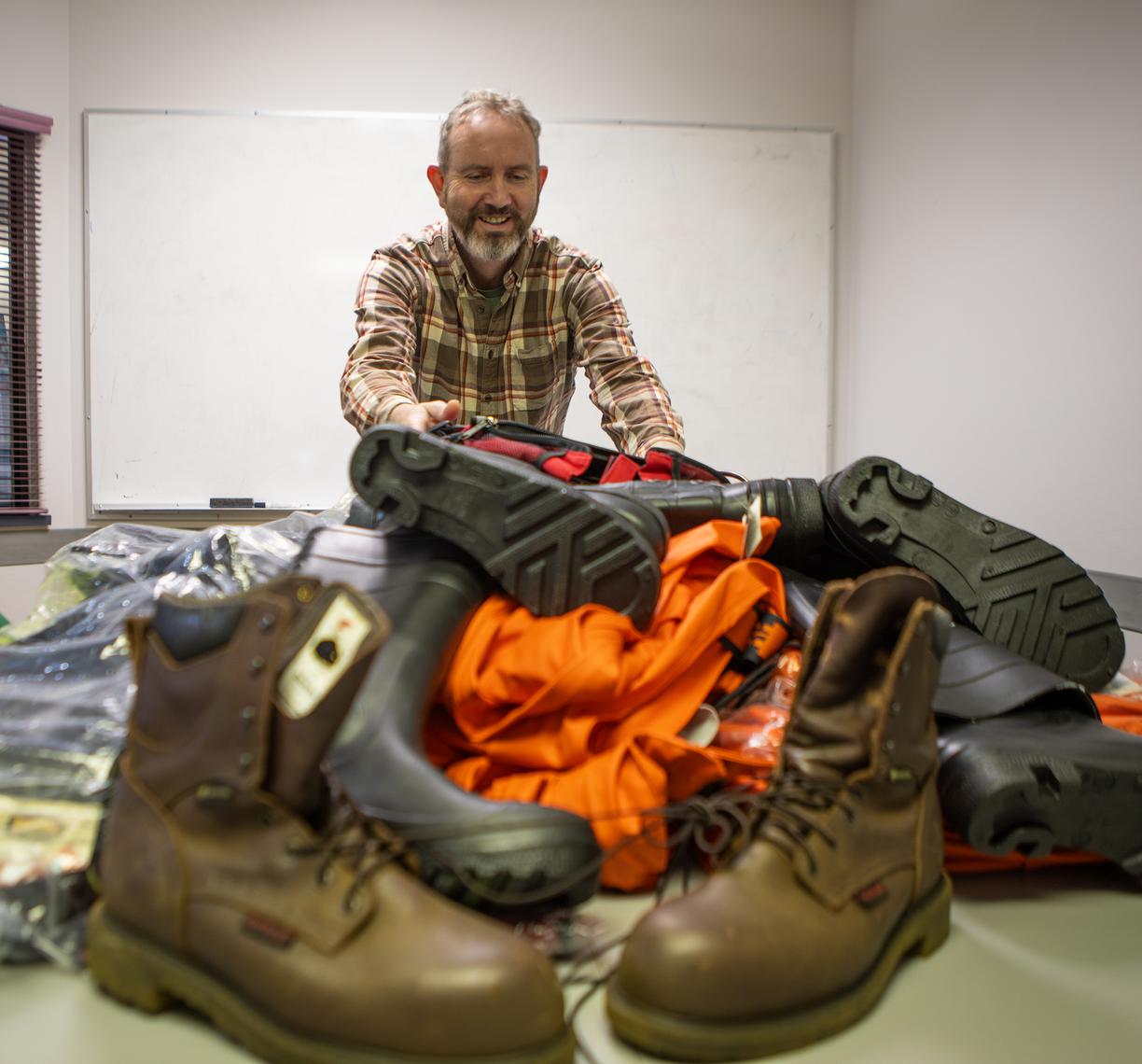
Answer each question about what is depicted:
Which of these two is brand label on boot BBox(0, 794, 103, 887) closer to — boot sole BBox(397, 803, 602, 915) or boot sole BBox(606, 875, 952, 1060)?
boot sole BBox(397, 803, 602, 915)

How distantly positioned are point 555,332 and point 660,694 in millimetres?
1517

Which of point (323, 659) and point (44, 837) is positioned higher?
point (323, 659)

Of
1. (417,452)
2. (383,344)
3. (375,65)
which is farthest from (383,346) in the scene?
(375,65)

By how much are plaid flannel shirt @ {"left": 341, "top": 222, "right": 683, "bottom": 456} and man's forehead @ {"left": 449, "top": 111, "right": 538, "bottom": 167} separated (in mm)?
211

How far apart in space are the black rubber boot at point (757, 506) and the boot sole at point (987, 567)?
34 mm

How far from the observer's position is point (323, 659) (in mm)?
617

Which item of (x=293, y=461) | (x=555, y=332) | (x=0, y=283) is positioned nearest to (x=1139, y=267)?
(x=555, y=332)

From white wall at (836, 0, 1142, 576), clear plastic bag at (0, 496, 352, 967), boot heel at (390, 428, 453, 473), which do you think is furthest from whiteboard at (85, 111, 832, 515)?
boot heel at (390, 428, 453, 473)

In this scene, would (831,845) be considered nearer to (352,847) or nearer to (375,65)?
(352,847)

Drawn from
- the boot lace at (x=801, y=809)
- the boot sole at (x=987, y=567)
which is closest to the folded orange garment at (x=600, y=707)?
the boot lace at (x=801, y=809)

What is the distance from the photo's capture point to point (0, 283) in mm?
3273

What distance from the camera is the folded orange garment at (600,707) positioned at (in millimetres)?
825

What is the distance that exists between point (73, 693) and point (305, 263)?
8.99 ft

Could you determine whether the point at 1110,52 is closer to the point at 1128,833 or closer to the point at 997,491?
the point at 997,491
